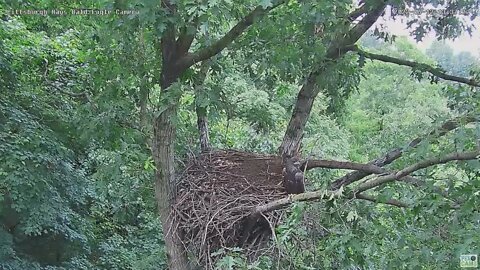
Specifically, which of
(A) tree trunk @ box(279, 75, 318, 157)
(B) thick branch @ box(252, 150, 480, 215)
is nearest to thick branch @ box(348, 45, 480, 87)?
(A) tree trunk @ box(279, 75, 318, 157)

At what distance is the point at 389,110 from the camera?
11312mm

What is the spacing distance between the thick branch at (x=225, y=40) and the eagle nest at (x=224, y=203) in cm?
80

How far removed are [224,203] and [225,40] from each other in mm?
1035

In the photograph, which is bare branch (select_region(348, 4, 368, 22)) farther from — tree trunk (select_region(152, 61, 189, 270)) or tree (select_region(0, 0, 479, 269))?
tree trunk (select_region(152, 61, 189, 270))

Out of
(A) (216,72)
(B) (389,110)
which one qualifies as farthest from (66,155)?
(B) (389,110)

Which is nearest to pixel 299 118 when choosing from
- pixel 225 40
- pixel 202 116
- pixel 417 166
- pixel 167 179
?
pixel 202 116

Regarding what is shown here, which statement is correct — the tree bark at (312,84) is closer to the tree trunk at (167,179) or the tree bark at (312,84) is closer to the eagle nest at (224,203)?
the eagle nest at (224,203)

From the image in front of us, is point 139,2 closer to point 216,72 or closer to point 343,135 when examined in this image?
point 216,72

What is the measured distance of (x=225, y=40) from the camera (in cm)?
326

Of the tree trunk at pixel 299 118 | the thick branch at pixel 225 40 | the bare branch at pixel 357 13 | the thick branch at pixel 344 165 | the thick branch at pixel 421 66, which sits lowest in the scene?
the thick branch at pixel 344 165

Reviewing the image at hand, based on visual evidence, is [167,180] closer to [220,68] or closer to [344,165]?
[220,68]

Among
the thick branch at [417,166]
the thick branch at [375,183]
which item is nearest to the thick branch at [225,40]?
the thick branch at [375,183]

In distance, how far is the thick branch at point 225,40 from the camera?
2982 millimetres

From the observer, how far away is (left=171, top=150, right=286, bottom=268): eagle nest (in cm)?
333
